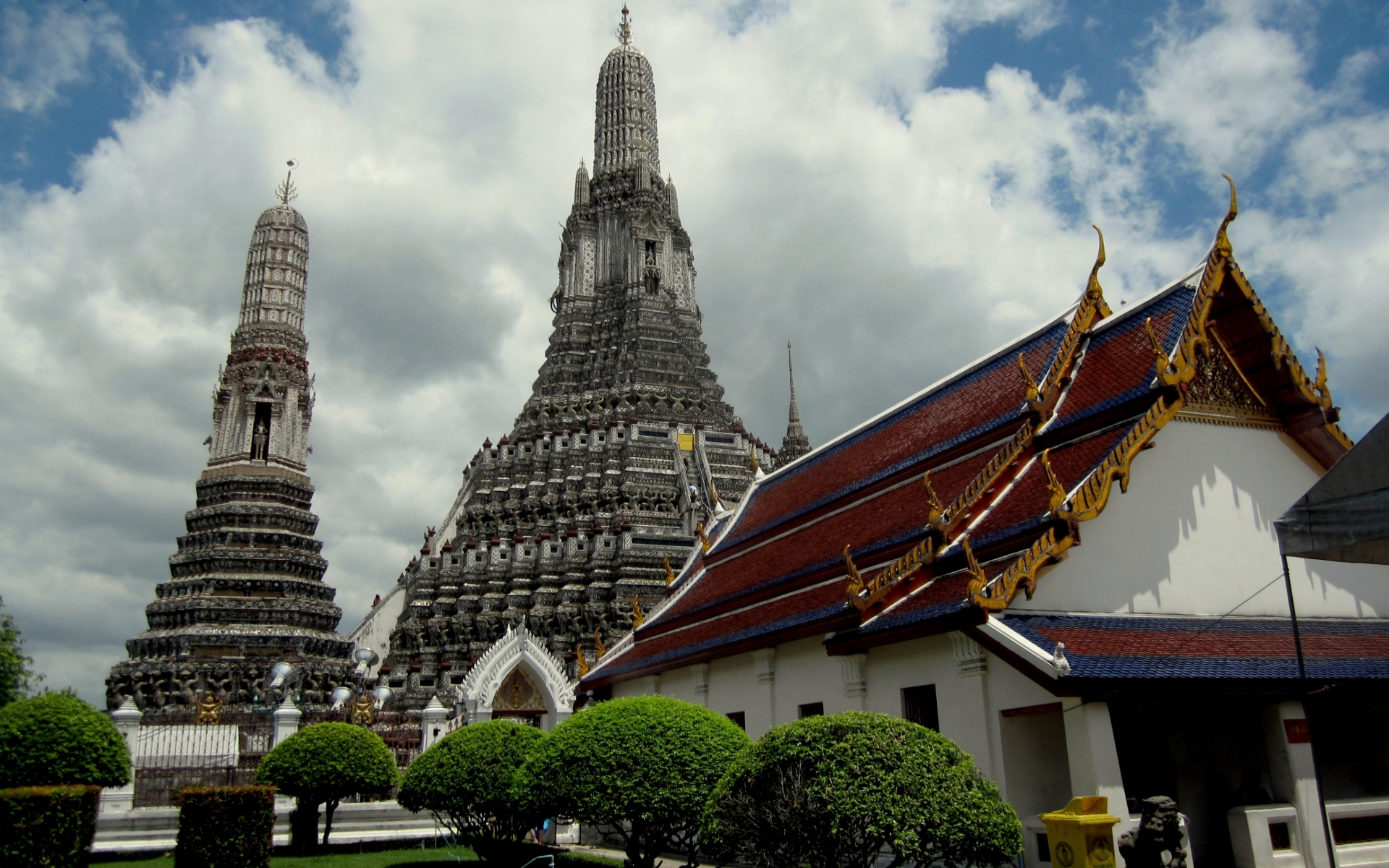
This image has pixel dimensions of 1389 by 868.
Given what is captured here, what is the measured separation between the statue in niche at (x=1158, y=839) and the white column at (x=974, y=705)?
2.87 metres

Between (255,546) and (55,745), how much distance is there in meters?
24.5

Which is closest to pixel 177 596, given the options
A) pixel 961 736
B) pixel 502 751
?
pixel 502 751

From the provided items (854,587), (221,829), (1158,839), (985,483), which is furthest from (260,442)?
(1158,839)

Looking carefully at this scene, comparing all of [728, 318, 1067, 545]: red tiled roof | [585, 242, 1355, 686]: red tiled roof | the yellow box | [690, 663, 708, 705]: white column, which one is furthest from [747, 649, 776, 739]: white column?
the yellow box

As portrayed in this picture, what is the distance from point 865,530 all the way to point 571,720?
6260 mm

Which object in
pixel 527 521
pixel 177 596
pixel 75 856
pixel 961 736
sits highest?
pixel 527 521

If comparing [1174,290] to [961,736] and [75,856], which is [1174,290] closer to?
[961,736]

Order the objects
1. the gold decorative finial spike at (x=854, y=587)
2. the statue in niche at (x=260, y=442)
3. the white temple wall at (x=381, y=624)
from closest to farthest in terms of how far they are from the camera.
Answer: the gold decorative finial spike at (x=854, y=587) < the statue in niche at (x=260, y=442) < the white temple wall at (x=381, y=624)

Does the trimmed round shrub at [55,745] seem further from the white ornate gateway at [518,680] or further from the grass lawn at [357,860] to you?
the white ornate gateway at [518,680]

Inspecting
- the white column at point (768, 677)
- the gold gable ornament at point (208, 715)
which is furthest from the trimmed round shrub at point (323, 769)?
the gold gable ornament at point (208, 715)

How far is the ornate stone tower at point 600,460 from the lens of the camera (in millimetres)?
41750

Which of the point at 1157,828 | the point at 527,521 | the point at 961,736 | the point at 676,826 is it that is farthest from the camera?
the point at 527,521

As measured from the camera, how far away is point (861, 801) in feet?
30.9

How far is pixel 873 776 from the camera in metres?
9.56
